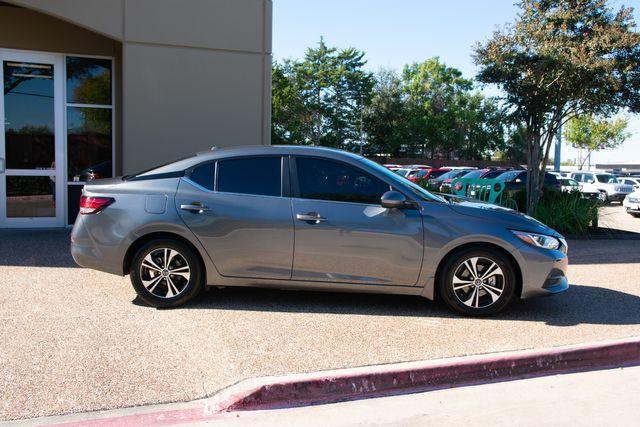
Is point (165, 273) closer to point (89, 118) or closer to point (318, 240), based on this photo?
point (318, 240)

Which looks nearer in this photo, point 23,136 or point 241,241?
point 241,241

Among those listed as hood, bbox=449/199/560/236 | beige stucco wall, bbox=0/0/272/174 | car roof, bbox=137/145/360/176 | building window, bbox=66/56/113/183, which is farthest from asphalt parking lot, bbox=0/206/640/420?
building window, bbox=66/56/113/183

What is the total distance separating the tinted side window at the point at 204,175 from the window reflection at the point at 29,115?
235 inches

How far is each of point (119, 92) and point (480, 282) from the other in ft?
26.6

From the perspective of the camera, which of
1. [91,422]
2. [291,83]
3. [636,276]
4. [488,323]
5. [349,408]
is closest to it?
A: [91,422]

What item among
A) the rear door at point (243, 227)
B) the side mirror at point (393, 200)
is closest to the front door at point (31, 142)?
the rear door at point (243, 227)

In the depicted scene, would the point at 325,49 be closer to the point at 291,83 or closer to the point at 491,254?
the point at 291,83

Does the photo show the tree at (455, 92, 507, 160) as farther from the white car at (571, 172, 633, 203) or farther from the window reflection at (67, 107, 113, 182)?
the window reflection at (67, 107, 113, 182)

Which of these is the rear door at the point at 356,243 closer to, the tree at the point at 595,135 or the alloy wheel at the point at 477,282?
the alloy wheel at the point at 477,282

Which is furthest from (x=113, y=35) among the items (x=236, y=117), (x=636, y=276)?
(x=636, y=276)

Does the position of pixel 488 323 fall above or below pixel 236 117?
below

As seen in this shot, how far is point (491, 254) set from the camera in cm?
567

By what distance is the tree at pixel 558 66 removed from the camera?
40.1 feet

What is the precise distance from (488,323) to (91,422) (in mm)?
3655
